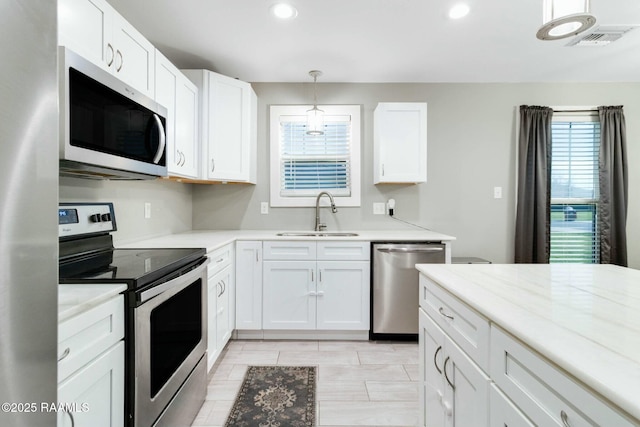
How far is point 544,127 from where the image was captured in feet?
10.1

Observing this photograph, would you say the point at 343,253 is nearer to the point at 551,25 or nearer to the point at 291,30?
the point at 291,30

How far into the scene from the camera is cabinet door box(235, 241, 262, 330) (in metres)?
2.63

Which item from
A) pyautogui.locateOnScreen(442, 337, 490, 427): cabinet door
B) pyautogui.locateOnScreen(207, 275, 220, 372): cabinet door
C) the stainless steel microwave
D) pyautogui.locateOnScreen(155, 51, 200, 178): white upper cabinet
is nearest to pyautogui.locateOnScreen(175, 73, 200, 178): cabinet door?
pyautogui.locateOnScreen(155, 51, 200, 178): white upper cabinet

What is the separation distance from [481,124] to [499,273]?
2382 mm

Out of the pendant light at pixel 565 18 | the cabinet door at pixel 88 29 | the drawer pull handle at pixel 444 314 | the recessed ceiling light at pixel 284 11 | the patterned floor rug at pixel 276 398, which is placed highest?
the recessed ceiling light at pixel 284 11

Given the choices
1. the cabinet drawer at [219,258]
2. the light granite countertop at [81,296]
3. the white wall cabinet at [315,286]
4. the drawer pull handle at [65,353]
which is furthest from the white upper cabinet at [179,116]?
the drawer pull handle at [65,353]

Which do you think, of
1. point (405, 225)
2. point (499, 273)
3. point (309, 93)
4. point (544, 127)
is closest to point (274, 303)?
point (405, 225)

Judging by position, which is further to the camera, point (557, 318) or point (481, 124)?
point (481, 124)

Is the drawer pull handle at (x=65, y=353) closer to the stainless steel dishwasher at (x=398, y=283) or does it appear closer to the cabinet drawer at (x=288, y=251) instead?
the cabinet drawer at (x=288, y=251)

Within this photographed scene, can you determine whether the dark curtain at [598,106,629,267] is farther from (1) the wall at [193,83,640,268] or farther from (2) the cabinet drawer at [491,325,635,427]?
(2) the cabinet drawer at [491,325,635,427]

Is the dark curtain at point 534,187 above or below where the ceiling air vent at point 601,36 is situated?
below

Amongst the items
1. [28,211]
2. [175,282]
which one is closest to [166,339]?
[175,282]

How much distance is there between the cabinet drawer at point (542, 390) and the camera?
55 centimetres

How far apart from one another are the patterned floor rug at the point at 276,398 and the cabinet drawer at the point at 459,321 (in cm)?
95
